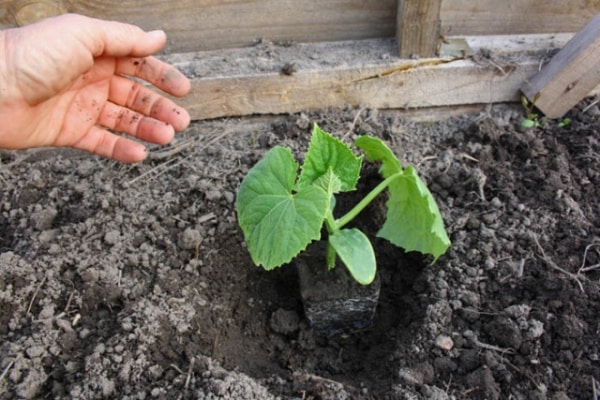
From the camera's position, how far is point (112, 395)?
150 centimetres

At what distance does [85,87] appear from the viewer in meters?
1.85

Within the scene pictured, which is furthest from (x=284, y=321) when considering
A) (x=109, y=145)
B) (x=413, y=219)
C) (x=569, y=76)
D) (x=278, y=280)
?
(x=569, y=76)

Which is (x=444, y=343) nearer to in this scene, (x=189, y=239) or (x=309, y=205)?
(x=309, y=205)

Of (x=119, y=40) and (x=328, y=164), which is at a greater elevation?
(x=119, y=40)

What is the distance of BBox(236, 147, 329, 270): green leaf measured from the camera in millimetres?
1376

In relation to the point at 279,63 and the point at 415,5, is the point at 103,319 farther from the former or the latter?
the point at 415,5

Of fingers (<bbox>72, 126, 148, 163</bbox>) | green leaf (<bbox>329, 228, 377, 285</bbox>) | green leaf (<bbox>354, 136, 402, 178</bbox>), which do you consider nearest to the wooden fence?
fingers (<bbox>72, 126, 148, 163</bbox>)

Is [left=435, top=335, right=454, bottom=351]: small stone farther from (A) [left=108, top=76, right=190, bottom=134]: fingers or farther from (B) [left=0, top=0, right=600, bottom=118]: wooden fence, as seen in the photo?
(A) [left=108, top=76, right=190, bottom=134]: fingers

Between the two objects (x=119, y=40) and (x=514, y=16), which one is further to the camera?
(x=514, y=16)

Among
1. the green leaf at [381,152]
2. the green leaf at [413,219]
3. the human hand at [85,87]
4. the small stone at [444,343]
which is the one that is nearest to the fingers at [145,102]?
the human hand at [85,87]

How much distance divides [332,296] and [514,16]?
1.36 meters

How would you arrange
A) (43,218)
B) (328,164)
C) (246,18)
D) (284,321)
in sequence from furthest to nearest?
(246,18)
(43,218)
(284,321)
(328,164)

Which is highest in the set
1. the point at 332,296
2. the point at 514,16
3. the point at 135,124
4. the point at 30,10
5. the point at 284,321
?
the point at 30,10

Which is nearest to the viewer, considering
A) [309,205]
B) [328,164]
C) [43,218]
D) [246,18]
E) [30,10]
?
[309,205]
